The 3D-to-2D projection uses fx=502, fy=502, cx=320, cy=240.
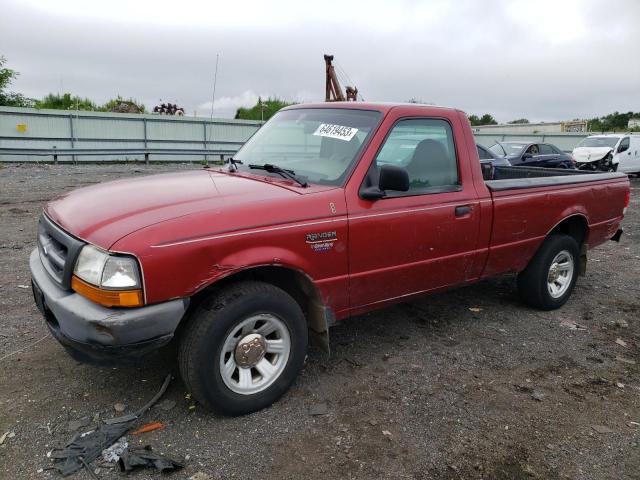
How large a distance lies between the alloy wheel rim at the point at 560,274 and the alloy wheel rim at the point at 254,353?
303 cm

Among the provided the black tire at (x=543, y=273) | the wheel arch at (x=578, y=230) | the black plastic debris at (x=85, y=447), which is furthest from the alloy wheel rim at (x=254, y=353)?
the wheel arch at (x=578, y=230)

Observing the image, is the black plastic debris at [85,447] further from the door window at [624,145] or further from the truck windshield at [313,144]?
the door window at [624,145]

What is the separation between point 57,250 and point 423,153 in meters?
2.60

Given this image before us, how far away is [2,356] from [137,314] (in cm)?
184

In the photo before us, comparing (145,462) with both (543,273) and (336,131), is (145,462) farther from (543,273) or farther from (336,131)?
(543,273)

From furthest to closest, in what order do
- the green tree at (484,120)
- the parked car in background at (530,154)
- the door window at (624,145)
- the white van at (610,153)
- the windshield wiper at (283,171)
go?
the green tree at (484,120), the door window at (624,145), the white van at (610,153), the parked car in background at (530,154), the windshield wiper at (283,171)

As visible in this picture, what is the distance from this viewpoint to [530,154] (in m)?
16.2

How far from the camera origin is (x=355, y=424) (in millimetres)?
3049

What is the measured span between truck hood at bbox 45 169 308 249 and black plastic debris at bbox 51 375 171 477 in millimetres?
1098

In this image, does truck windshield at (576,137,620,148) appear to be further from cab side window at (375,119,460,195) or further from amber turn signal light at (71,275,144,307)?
amber turn signal light at (71,275,144,307)

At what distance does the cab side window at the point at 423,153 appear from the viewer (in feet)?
11.9

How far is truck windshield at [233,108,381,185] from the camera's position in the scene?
11.4ft

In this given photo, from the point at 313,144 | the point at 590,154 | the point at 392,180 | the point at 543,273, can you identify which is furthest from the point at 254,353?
the point at 590,154

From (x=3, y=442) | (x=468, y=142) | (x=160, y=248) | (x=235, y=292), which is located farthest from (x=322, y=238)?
(x=3, y=442)
